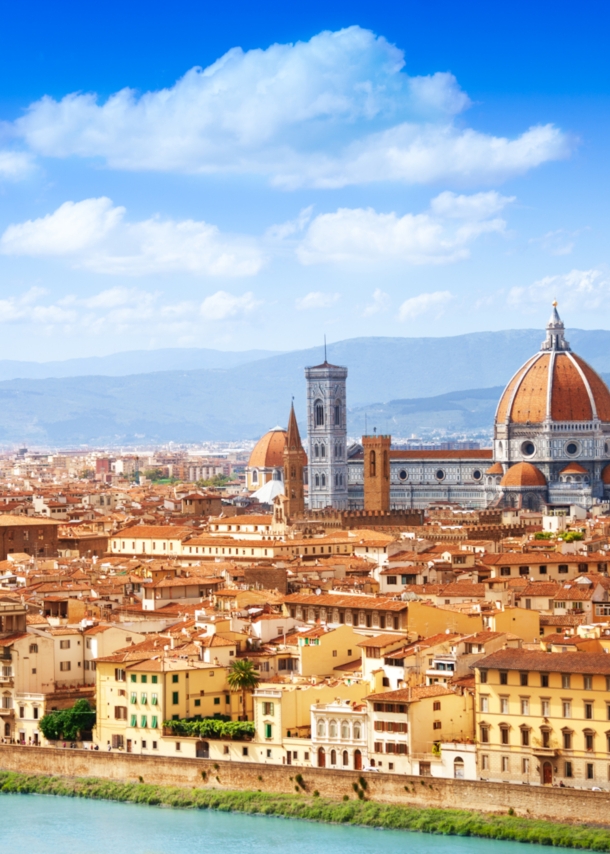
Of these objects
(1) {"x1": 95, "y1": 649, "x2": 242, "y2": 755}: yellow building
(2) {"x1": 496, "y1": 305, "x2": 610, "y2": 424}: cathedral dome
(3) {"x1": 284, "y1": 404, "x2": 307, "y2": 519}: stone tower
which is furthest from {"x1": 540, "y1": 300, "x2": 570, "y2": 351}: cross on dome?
(1) {"x1": 95, "y1": 649, "x2": 242, "y2": 755}: yellow building

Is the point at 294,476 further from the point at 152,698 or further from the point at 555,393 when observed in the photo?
the point at 152,698

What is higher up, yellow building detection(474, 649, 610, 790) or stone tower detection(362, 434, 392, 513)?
stone tower detection(362, 434, 392, 513)

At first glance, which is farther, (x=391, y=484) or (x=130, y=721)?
(x=391, y=484)

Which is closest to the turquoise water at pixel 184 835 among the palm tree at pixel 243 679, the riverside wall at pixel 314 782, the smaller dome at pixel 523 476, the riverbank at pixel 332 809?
the riverbank at pixel 332 809

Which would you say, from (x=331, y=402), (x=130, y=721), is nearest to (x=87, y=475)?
(x=331, y=402)

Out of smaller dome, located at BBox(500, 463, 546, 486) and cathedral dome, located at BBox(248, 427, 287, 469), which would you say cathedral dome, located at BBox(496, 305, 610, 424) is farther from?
cathedral dome, located at BBox(248, 427, 287, 469)

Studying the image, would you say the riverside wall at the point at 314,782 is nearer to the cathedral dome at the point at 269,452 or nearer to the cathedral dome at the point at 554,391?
the cathedral dome at the point at 554,391

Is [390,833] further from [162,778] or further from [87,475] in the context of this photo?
[87,475]
